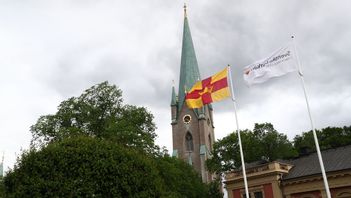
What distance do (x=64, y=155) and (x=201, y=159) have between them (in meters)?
57.6

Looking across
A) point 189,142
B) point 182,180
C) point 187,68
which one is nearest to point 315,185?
point 182,180

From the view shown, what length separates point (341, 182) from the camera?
3281 cm

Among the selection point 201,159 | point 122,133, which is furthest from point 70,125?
point 201,159

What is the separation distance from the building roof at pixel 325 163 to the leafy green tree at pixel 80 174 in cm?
1858

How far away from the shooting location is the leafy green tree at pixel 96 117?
41.0 metres

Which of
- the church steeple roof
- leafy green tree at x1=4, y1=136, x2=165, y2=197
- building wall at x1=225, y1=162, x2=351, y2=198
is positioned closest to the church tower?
the church steeple roof

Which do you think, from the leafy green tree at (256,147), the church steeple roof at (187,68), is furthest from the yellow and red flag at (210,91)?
the church steeple roof at (187,68)

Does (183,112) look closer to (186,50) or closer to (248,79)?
(186,50)

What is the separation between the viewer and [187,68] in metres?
89.2

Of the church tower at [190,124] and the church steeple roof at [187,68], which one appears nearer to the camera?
the church tower at [190,124]

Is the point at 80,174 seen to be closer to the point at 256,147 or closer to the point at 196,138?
the point at 256,147

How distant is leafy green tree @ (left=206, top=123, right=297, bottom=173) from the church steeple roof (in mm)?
31920

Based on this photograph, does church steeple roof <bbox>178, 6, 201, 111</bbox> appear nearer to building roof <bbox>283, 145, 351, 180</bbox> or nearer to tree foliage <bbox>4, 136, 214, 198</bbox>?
building roof <bbox>283, 145, 351, 180</bbox>

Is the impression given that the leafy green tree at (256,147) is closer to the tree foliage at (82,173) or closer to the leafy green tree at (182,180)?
the leafy green tree at (182,180)
